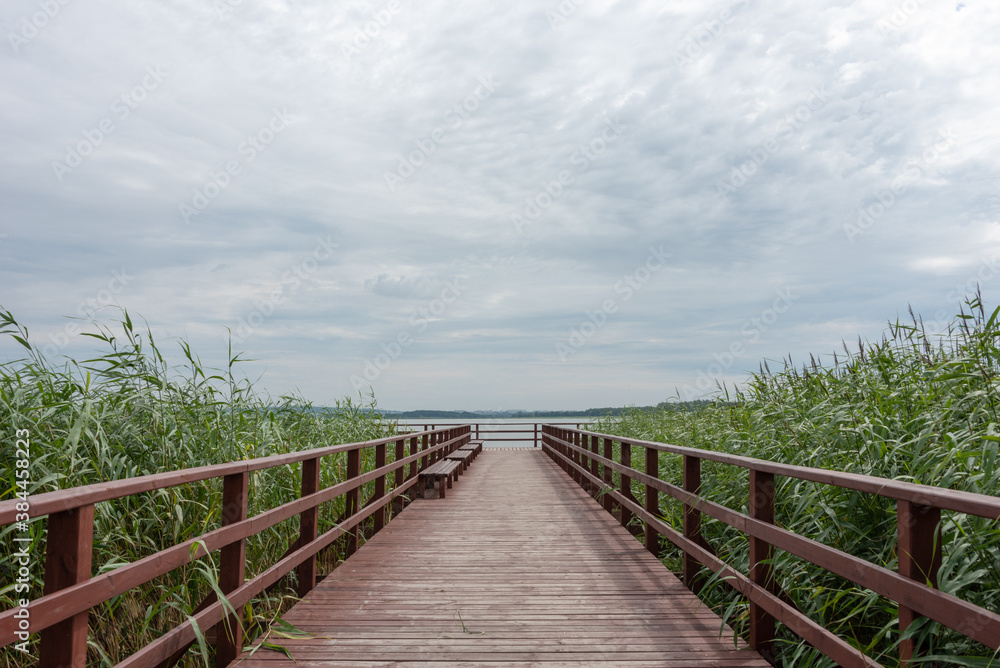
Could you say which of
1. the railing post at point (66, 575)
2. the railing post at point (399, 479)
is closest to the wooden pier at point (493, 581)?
the railing post at point (66, 575)

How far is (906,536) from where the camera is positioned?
6.89ft

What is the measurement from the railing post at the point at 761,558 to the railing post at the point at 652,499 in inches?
69.6

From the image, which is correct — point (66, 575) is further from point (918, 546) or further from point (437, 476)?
point (437, 476)

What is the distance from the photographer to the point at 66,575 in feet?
6.53

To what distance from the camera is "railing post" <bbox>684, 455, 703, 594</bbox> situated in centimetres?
422

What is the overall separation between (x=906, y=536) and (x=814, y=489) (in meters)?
1.32

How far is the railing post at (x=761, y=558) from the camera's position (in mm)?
3165

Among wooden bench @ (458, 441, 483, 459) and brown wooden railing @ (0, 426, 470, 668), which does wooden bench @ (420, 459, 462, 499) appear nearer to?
wooden bench @ (458, 441, 483, 459)

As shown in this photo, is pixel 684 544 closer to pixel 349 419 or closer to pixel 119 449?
pixel 119 449

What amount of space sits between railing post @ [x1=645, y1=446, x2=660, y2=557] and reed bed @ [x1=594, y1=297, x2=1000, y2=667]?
365 millimetres

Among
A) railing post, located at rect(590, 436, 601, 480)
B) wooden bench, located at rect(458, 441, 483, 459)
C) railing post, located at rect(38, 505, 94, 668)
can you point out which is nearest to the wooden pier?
railing post, located at rect(38, 505, 94, 668)

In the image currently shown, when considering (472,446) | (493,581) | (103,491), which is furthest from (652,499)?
(472,446)

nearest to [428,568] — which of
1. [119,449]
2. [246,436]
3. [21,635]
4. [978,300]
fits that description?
[246,436]

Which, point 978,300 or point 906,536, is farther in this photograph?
point 978,300
